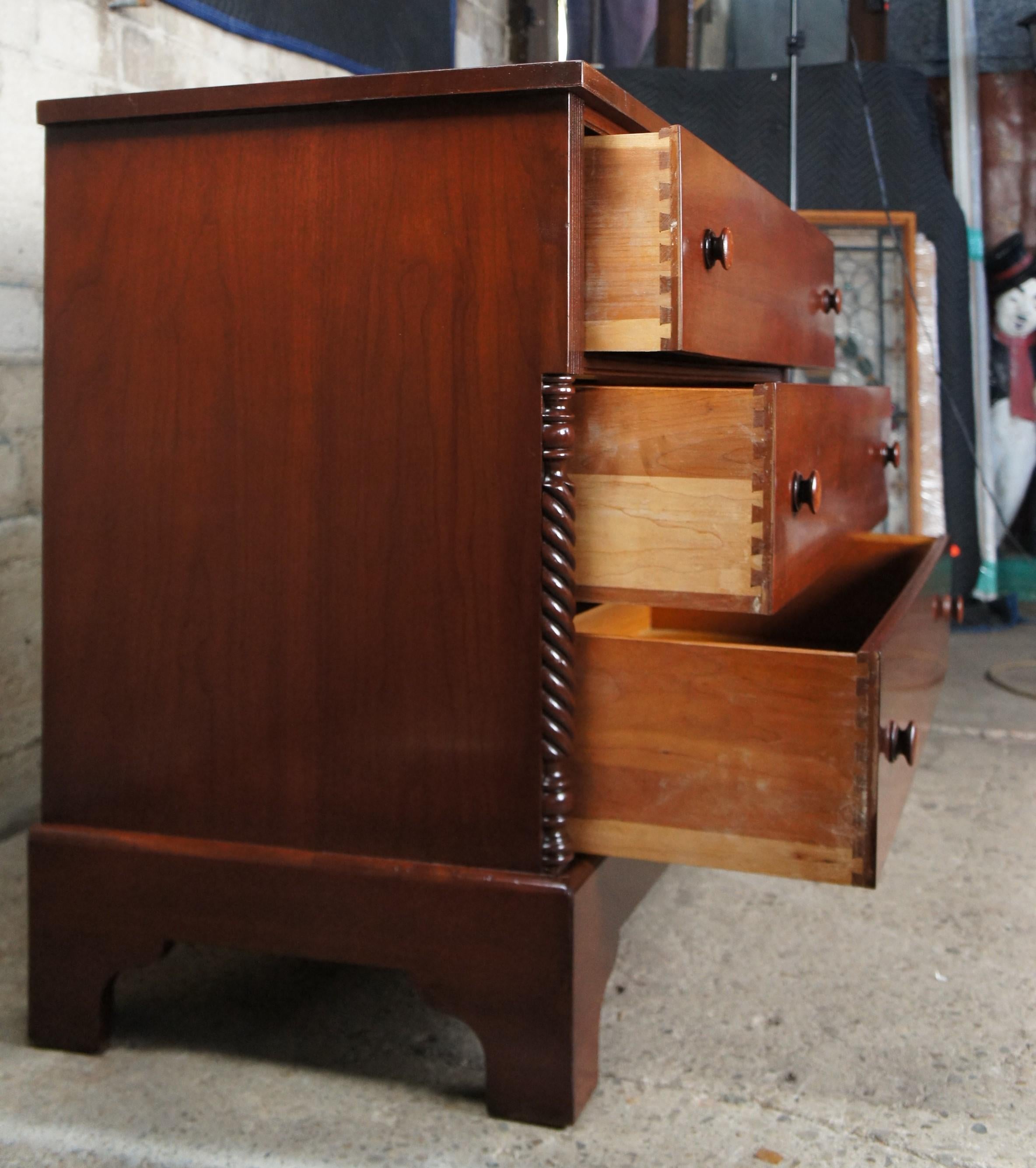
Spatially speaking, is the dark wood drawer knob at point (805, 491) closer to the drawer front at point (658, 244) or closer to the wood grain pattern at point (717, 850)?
the drawer front at point (658, 244)

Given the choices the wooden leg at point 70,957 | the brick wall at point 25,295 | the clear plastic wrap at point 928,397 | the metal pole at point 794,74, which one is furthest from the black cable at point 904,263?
the wooden leg at point 70,957

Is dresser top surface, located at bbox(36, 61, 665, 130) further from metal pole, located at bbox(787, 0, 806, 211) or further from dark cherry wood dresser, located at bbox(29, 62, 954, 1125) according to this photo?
metal pole, located at bbox(787, 0, 806, 211)

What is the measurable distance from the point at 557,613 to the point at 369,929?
0.32 metres

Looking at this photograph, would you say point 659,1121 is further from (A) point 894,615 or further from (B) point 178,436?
(B) point 178,436

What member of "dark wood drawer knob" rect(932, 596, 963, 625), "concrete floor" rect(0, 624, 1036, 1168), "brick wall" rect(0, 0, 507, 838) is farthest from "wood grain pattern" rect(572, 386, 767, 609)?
"brick wall" rect(0, 0, 507, 838)

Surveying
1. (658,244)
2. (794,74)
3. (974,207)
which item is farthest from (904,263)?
(658,244)

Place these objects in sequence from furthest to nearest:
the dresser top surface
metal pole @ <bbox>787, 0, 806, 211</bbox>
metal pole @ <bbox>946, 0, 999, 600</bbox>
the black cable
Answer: metal pole @ <bbox>946, 0, 999, 600</bbox>, the black cable, metal pole @ <bbox>787, 0, 806, 211</bbox>, the dresser top surface

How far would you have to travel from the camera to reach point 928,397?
3.49 m

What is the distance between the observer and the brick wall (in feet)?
5.36

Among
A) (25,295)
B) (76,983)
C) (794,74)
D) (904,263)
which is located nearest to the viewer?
(76,983)

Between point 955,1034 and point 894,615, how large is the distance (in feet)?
1.34

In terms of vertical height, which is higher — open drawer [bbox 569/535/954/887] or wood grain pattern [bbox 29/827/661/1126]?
open drawer [bbox 569/535/954/887]

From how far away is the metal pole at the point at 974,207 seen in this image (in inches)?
A: 142

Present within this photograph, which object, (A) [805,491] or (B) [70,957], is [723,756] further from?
(B) [70,957]
